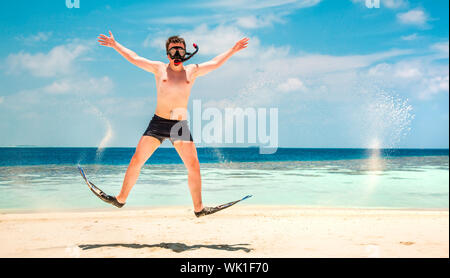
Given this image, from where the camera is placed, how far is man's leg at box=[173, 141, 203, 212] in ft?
15.6

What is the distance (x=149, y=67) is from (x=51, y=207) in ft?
26.2

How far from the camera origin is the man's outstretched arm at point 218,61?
4.86 metres

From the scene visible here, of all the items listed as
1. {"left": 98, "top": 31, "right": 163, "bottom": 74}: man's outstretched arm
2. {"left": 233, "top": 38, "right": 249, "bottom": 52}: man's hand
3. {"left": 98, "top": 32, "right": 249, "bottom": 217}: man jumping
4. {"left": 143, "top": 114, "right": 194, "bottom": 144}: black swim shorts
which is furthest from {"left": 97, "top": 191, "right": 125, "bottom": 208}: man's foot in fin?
{"left": 233, "top": 38, "right": 249, "bottom": 52}: man's hand

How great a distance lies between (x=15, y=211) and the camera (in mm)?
10336

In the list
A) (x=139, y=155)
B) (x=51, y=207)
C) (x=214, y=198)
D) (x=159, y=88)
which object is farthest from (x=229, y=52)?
(x=214, y=198)

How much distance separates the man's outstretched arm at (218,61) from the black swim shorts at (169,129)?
67 centimetres

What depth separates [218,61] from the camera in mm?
4898

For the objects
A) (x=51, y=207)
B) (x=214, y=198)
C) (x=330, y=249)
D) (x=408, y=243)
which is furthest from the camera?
(x=214, y=198)

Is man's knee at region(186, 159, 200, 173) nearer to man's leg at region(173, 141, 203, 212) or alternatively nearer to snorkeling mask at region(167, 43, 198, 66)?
man's leg at region(173, 141, 203, 212)

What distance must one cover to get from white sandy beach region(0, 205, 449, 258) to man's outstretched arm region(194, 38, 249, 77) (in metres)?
2.48

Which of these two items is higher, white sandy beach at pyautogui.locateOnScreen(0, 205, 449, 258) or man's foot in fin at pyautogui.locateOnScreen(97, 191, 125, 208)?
man's foot in fin at pyautogui.locateOnScreen(97, 191, 125, 208)

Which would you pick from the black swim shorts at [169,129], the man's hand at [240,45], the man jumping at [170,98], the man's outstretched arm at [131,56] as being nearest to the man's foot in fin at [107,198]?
the man jumping at [170,98]

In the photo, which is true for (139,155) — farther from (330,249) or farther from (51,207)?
(51,207)

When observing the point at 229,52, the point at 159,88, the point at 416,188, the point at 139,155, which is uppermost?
the point at 229,52
